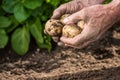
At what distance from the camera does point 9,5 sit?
3.29 m

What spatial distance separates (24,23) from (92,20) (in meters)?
1.46

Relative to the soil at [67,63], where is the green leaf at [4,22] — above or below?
above

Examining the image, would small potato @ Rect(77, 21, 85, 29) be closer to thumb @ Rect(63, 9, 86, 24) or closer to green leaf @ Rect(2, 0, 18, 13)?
thumb @ Rect(63, 9, 86, 24)

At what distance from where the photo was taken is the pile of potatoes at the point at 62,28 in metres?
2.15

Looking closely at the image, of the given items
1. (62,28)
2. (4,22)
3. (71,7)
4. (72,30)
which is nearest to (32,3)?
(4,22)

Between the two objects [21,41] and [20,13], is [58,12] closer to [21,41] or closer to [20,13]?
[20,13]

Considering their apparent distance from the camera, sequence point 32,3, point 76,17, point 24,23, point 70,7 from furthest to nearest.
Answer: point 24,23 → point 32,3 → point 70,7 → point 76,17

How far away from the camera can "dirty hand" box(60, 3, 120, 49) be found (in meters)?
2.07

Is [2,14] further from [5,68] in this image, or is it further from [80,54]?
[80,54]

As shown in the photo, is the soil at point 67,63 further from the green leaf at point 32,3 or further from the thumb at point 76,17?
the thumb at point 76,17

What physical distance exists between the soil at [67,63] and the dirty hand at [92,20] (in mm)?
1130

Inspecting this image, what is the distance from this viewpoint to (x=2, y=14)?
3.46 meters

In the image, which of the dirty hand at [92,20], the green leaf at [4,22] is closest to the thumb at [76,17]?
the dirty hand at [92,20]

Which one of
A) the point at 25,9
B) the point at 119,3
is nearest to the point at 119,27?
the point at 25,9
